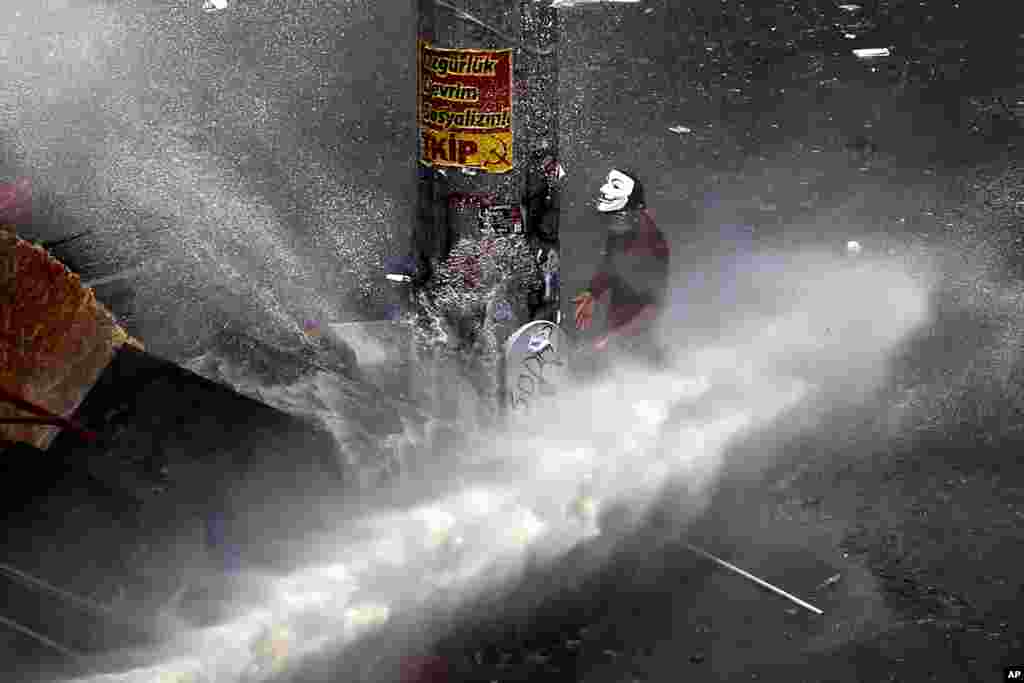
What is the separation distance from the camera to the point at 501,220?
7301 mm

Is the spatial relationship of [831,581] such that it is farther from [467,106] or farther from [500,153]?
[467,106]

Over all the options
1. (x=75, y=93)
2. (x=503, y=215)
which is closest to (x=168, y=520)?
(x=503, y=215)

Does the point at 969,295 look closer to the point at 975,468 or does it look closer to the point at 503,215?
the point at 975,468

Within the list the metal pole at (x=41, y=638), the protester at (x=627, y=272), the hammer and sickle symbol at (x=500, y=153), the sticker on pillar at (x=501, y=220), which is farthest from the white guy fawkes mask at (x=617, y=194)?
the metal pole at (x=41, y=638)

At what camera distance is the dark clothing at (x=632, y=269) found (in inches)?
313

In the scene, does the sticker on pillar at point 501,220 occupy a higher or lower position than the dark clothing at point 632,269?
higher

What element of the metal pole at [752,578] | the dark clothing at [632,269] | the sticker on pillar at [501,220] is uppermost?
the sticker on pillar at [501,220]

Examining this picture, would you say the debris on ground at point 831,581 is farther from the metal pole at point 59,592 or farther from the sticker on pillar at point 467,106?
the metal pole at point 59,592

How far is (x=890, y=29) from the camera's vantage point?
15.0 meters

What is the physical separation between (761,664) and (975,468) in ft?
7.07

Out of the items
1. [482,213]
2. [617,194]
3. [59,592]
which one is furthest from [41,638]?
[617,194]

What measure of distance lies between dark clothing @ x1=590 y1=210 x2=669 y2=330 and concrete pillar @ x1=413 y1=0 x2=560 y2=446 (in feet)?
1.50

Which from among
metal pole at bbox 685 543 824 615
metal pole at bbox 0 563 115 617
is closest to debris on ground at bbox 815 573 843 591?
metal pole at bbox 685 543 824 615

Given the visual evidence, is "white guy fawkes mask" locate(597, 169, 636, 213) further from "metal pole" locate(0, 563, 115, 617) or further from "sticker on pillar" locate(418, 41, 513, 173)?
"metal pole" locate(0, 563, 115, 617)
